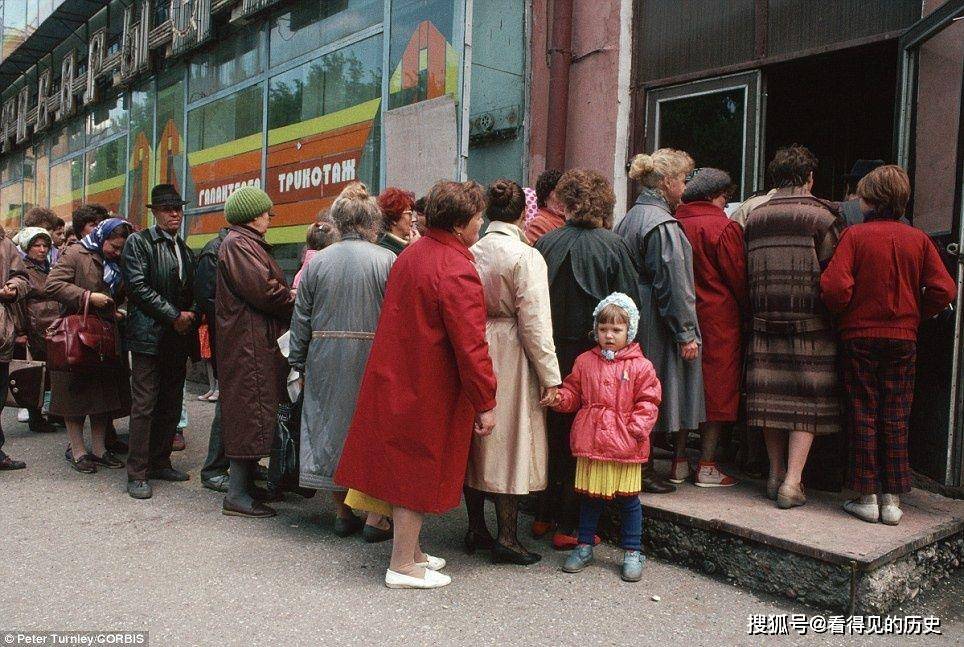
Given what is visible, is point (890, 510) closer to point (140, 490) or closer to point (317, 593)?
point (317, 593)

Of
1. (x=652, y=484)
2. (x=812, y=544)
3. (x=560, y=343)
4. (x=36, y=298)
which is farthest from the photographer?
(x=36, y=298)

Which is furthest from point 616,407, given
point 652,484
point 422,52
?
point 422,52

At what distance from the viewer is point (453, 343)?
3428 mm

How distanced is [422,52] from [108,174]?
9.52 metres

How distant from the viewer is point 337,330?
4.25 meters

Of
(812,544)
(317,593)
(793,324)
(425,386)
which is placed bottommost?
(317,593)

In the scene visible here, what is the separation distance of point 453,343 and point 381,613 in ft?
3.93

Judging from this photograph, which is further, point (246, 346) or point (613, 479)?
point (246, 346)

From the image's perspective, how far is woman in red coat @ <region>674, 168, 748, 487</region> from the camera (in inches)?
173

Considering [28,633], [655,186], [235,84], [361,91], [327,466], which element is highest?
[235,84]

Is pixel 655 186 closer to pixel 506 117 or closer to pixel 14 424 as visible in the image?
pixel 506 117

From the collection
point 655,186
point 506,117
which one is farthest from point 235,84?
point 655,186

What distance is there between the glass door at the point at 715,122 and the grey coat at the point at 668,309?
7.03 ft

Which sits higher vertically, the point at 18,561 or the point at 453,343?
the point at 453,343
